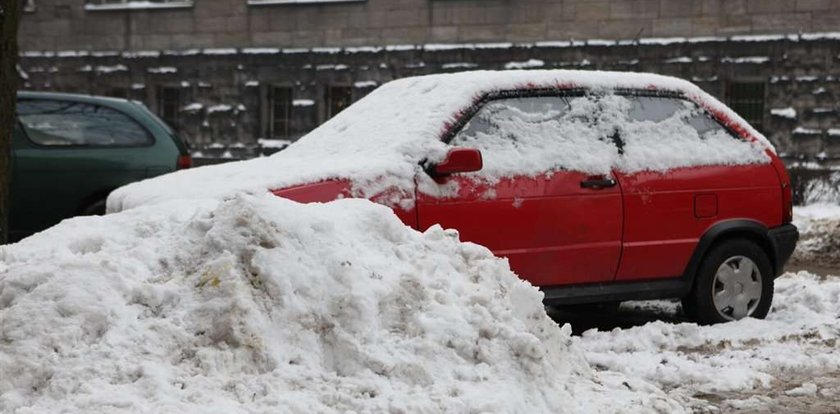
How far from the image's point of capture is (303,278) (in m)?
4.71

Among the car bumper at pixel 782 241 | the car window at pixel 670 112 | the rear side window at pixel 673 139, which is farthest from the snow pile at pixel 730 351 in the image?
the car window at pixel 670 112

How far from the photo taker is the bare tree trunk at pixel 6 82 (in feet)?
22.0

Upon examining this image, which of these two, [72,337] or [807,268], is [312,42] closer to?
[807,268]

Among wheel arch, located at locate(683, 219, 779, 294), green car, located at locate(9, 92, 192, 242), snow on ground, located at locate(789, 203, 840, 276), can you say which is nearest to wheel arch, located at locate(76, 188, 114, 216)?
green car, located at locate(9, 92, 192, 242)

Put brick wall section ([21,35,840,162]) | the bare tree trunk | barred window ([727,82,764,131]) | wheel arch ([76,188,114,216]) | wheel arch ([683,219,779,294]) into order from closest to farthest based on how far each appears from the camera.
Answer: the bare tree trunk < wheel arch ([683,219,779,294]) < wheel arch ([76,188,114,216]) < brick wall section ([21,35,840,162]) < barred window ([727,82,764,131])

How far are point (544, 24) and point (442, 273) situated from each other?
1658 centimetres

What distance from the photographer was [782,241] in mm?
7680

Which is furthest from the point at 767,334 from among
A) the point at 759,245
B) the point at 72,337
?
the point at 72,337

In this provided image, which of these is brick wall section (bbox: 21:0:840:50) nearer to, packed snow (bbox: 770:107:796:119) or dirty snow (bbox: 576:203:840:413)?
packed snow (bbox: 770:107:796:119)

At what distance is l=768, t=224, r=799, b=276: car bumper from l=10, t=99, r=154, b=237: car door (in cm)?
552

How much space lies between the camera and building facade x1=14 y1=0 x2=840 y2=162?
19734 mm

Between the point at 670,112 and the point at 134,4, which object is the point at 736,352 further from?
the point at 134,4

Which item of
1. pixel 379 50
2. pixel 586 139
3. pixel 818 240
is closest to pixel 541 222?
pixel 586 139

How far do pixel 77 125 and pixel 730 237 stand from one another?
5947 mm
